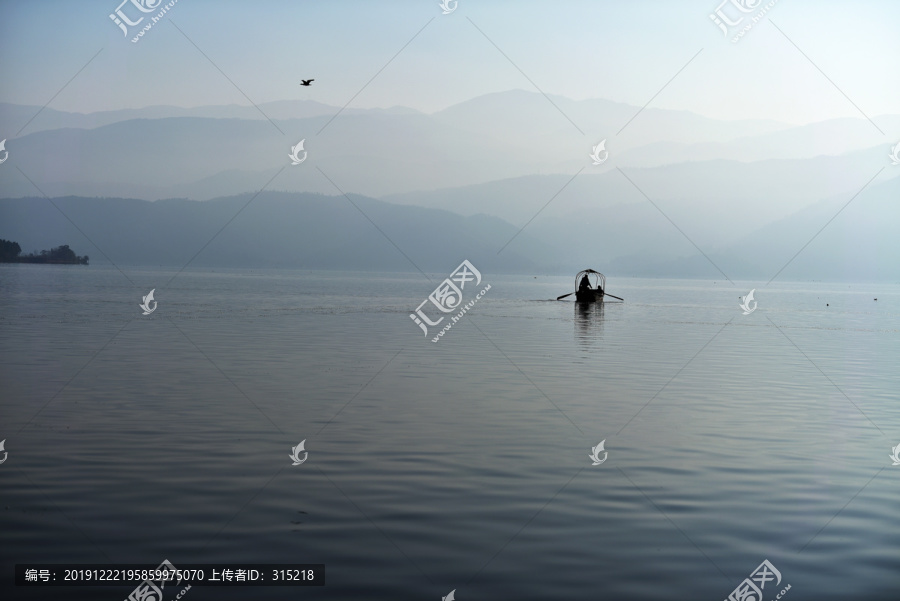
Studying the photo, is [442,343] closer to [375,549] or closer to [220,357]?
[220,357]

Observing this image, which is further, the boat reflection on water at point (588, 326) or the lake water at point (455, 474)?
the boat reflection on water at point (588, 326)

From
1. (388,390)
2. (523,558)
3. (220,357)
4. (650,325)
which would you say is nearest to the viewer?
(523,558)

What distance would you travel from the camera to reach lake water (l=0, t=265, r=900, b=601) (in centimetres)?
1059

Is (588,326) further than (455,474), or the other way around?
(588,326)

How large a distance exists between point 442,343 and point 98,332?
16.9 m

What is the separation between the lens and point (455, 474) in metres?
15.1

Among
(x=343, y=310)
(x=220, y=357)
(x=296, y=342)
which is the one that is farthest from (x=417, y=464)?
(x=343, y=310)

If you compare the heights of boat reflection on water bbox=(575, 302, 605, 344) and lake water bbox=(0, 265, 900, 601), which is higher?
boat reflection on water bbox=(575, 302, 605, 344)

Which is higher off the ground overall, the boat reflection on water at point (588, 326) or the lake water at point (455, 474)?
the boat reflection on water at point (588, 326)

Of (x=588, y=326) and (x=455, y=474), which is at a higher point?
(x=588, y=326)

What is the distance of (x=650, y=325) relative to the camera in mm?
62344

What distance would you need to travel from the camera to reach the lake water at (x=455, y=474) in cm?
1059

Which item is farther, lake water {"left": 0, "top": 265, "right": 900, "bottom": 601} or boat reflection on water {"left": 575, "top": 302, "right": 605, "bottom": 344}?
boat reflection on water {"left": 575, "top": 302, "right": 605, "bottom": 344}

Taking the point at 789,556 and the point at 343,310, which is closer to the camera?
the point at 789,556
